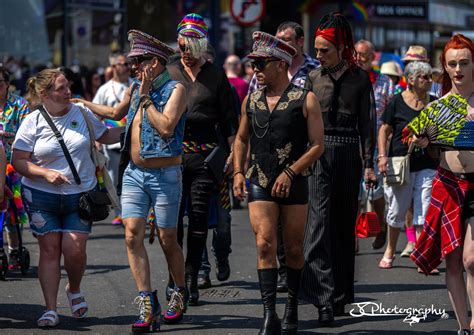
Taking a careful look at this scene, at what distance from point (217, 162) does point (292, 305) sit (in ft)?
5.16

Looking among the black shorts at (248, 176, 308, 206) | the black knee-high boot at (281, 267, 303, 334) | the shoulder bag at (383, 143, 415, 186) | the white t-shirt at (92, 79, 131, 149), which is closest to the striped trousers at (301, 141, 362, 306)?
the black knee-high boot at (281, 267, 303, 334)

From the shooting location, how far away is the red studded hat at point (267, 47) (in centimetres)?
754

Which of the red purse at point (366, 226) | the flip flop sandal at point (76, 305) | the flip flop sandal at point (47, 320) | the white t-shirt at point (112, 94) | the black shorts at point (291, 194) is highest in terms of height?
the white t-shirt at point (112, 94)

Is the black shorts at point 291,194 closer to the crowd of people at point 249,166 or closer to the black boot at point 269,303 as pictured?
the crowd of people at point 249,166

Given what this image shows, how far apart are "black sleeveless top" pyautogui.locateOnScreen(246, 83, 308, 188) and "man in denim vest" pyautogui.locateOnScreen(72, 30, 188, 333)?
0.60 meters

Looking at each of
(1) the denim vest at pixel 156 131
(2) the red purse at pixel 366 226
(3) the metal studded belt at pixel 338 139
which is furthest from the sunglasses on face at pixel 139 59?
(2) the red purse at pixel 366 226

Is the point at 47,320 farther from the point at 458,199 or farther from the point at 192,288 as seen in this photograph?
the point at 458,199

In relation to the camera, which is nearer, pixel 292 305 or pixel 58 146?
pixel 292 305

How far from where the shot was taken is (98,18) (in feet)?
76.6

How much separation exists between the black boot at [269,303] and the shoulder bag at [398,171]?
3.76m

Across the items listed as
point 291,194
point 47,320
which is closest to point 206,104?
point 291,194

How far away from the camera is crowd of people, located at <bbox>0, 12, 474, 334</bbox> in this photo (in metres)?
7.45

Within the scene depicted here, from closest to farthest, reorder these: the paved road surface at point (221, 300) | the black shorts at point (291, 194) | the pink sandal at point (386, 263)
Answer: the black shorts at point (291, 194), the paved road surface at point (221, 300), the pink sandal at point (386, 263)

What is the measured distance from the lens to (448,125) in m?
7.27
